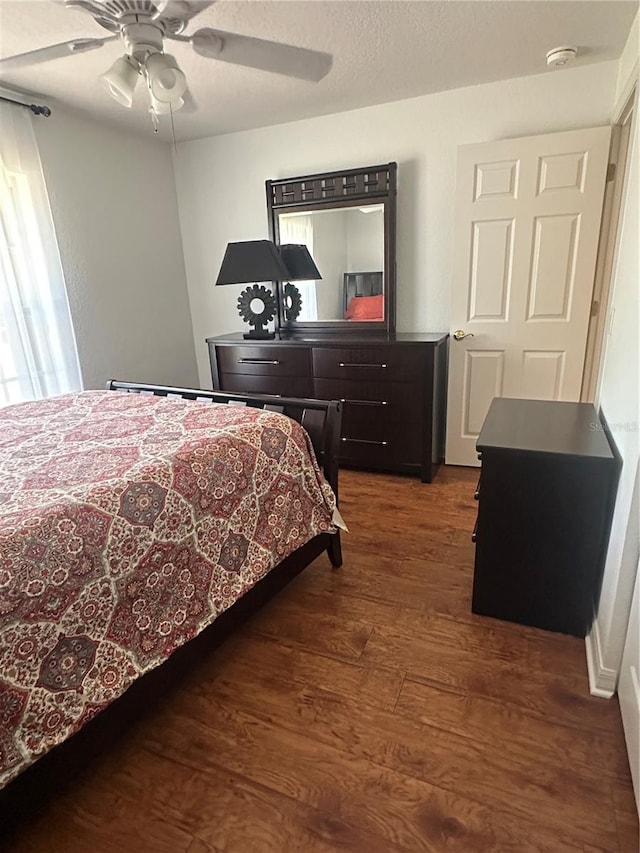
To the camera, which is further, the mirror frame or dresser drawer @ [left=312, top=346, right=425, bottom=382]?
the mirror frame

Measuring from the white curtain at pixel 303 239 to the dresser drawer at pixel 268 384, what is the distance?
1.85 feet

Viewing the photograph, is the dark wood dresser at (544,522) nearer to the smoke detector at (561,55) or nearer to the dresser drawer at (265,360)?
the dresser drawer at (265,360)

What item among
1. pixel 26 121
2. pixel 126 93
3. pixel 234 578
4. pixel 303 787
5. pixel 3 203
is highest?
pixel 26 121

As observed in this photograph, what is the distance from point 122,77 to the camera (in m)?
1.74

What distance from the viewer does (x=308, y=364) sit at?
3221 mm

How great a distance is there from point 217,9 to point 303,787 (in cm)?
270

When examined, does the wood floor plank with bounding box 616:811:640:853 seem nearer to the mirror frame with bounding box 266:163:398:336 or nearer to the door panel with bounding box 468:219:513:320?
the door panel with bounding box 468:219:513:320

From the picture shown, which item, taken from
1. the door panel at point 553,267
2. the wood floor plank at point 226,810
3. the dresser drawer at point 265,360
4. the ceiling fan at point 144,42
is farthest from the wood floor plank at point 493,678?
the ceiling fan at point 144,42

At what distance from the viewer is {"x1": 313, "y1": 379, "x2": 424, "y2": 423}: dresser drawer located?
9.77 ft

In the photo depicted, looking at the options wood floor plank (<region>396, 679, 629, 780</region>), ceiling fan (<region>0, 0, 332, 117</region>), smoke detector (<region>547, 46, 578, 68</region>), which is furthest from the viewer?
smoke detector (<region>547, 46, 578, 68</region>)

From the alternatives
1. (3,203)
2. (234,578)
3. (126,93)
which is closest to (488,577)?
(234,578)

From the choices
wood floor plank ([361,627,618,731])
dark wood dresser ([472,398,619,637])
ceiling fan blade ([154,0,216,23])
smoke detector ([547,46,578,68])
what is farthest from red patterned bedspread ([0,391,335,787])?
smoke detector ([547,46,578,68])

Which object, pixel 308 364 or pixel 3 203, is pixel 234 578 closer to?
pixel 308 364

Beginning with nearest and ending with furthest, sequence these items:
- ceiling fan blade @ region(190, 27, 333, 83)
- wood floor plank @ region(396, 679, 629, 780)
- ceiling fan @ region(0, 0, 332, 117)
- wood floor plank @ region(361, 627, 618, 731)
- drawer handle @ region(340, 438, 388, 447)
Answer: wood floor plank @ region(396, 679, 629, 780) → wood floor plank @ region(361, 627, 618, 731) → ceiling fan @ region(0, 0, 332, 117) → ceiling fan blade @ region(190, 27, 333, 83) → drawer handle @ region(340, 438, 388, 447)
